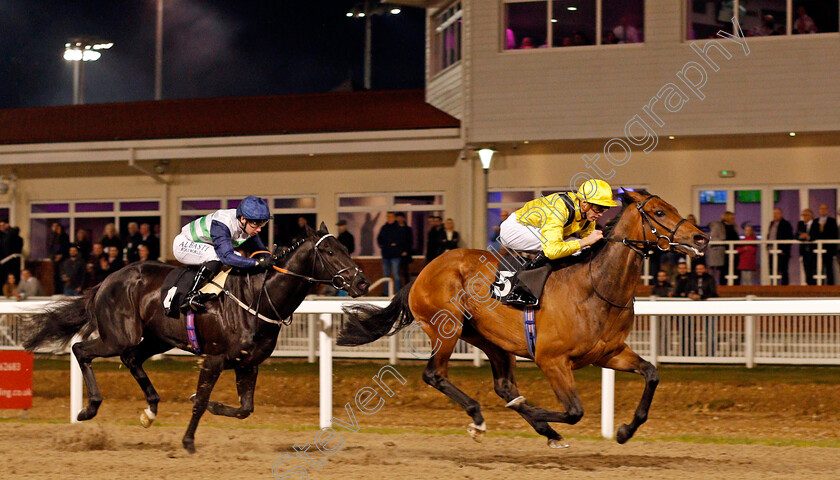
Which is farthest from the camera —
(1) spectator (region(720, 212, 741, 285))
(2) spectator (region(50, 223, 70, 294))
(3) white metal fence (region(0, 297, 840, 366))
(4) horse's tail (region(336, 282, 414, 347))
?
(2) spectator (region(50, 223, 70, 294))

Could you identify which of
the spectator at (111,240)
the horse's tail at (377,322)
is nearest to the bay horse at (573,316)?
the horse's tail at (377,322)

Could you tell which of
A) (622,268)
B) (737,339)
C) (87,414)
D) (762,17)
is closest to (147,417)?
(87,414)

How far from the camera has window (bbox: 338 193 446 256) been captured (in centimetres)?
1440

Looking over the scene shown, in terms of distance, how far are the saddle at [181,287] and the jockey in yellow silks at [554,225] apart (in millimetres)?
1748

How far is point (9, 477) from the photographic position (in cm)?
535

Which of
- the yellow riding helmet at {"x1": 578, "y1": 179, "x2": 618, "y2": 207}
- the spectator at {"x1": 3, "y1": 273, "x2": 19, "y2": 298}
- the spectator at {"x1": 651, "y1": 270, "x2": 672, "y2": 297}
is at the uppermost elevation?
the yellow riding helmet at {"x1": 578, "y1": 179, "x2": 618, "y2": 207}

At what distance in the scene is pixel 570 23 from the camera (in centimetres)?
1329

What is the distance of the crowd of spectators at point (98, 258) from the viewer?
12031mm

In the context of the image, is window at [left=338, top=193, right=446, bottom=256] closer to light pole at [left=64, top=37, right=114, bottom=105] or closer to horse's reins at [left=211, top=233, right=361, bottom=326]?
horse's reins at [left=211, top=233, right=361, bottom=326]

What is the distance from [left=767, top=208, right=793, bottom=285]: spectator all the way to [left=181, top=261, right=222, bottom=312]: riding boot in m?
8.08

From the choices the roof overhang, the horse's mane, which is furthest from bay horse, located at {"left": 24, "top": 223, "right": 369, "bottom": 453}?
the roof overhang

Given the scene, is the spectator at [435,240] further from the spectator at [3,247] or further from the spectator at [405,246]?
the spectator at [3,247]

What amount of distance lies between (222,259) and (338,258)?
0.73 metres

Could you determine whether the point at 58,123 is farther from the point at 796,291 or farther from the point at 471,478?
the point at 471,478
